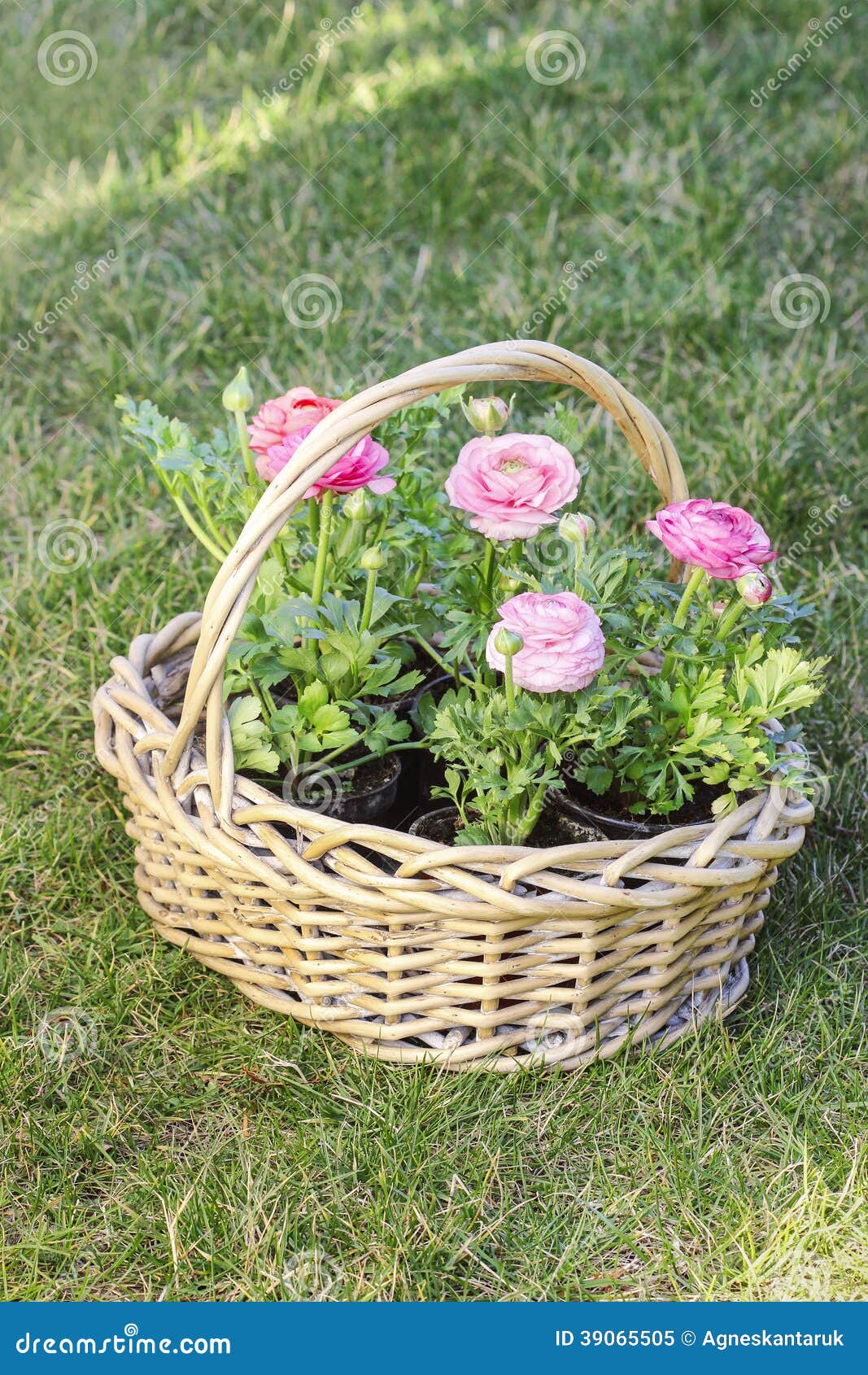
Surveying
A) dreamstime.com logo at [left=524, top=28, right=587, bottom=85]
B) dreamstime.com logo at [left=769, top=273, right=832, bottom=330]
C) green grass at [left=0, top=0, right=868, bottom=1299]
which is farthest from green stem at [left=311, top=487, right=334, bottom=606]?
dreamstime.com logo at [left=524, top=28, right=587, bottom=85]

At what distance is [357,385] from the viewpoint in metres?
2.40

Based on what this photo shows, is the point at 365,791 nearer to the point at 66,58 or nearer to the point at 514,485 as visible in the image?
the point at 514,485

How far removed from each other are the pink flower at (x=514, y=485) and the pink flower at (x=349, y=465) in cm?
9

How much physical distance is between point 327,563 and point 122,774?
0.34m

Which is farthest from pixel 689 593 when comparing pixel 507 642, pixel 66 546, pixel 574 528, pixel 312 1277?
pixel 66 546

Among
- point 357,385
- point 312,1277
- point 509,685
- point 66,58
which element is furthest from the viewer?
point 66,58

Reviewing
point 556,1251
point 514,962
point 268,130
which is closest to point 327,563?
point 514,962

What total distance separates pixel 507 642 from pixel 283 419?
1.26 feet

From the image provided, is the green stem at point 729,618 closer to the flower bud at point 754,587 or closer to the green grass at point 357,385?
the flower bud at point 754,587

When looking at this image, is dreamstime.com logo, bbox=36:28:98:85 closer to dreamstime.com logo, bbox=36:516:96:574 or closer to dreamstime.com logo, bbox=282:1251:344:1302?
dreamstime.com logo, bbox=36:516:96:574

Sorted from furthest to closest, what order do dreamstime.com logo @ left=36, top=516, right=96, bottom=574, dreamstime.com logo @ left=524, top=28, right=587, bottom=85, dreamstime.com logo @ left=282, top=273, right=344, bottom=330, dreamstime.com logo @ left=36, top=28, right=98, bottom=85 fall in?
dreamstime.com logo @ left=36, top=28, right=98, bottom=85
dreamstime.com logo @ left=524, top=28, right=587, bottom=85
dreamstime.com logo @ left=282, top=273, right=344, bottom=330
dreamstime.com logo @ left=36, top=516, right=96, bottom=574

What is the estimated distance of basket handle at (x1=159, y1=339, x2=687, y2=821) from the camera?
121 cm

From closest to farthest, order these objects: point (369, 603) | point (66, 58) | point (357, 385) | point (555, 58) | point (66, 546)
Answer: point (369, 603)
point (66, 546)
point (357, 385)
point (555, 58)
point (66, 58)

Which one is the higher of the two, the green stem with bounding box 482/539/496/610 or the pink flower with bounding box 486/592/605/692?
the pink flower with bounding box 486/592/605/692
